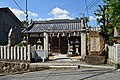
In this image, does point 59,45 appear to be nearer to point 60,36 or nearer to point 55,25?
point 60,36

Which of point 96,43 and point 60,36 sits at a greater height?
point 60,36

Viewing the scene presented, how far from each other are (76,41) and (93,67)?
38.7 feet

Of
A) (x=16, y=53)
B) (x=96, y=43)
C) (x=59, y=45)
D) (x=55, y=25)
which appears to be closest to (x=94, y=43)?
(x=96, y=43)

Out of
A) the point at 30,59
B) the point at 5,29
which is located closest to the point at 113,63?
the point at 30,59

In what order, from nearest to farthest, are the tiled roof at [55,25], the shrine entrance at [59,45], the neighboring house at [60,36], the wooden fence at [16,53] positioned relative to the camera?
the wooden fence at [16,53], the neighboring house at [60,36], the shrine entrance at [59,45], the tiled roof at [55,25]

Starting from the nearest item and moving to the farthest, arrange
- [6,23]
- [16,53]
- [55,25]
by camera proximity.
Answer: [16,53]
[6,23]
[55,25]

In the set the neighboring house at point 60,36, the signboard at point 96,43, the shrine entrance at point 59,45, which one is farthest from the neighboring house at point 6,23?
the signboard at point 96,43

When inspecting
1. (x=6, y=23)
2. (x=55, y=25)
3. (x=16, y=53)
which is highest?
(x=6, y=23)

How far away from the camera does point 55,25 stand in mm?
28703

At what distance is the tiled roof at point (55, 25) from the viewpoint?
89.4ft

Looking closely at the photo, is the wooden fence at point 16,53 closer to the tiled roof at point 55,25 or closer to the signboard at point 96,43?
the signboard at point 96,43

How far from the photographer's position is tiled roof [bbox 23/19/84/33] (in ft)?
89.4

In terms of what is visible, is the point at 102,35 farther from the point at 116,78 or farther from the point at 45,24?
the point at 45,24

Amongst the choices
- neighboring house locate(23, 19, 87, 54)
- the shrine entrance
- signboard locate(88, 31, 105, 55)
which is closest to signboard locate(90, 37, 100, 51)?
signboard locate(88, 31, 105, 55)
